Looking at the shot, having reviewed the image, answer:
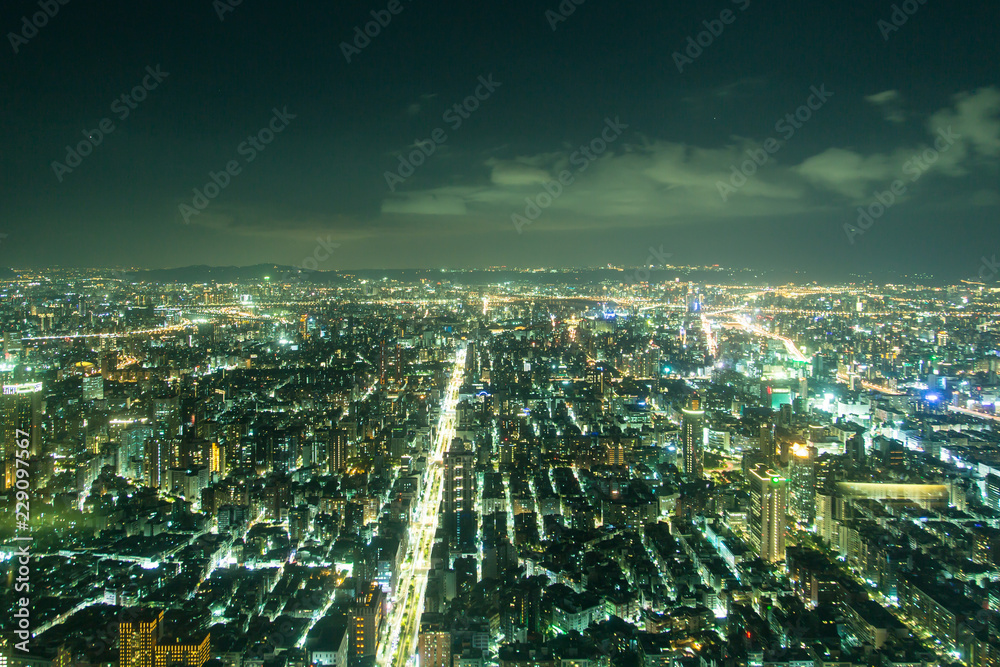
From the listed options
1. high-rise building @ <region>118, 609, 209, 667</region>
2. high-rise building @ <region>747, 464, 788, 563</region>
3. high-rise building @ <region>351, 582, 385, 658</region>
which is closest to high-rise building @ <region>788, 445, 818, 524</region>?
high-rise building @ <region>747, 464, 788, 563</region>

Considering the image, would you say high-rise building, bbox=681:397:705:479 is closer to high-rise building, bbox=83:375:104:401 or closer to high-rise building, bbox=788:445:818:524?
high-rise building, bbox=788:445:818:524

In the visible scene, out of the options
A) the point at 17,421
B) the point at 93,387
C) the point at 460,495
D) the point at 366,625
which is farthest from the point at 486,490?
the point at 93,387

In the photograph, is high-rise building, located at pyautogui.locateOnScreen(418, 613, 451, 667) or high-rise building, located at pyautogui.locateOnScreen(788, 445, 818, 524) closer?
high-rise building, located at pyautogui.locateOnScreen(418, 613, 451, 667)

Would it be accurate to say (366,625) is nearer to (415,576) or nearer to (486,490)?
(415,576)

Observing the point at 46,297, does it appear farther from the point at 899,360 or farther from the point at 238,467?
the point at 899,360

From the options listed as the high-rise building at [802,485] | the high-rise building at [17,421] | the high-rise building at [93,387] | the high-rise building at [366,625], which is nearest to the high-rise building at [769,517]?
the high-rise building at [802,485]

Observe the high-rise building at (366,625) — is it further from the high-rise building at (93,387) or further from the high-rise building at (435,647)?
the high-rise building at (93,387)
